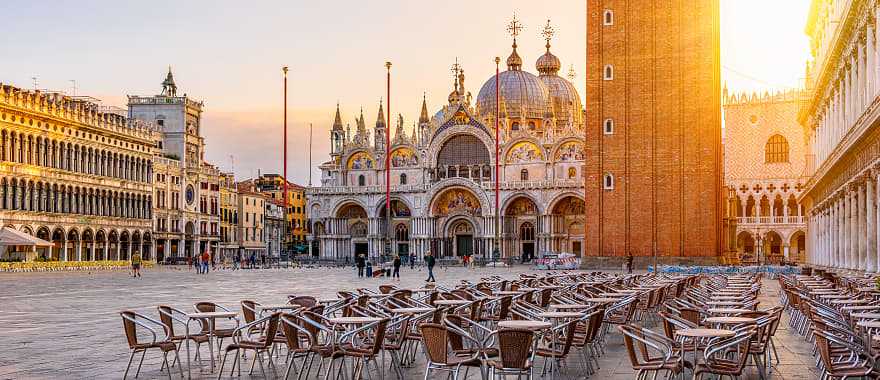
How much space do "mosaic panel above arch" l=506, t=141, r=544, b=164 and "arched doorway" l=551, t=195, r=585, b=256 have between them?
4.08 m

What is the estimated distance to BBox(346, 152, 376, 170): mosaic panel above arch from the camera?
82.2 meters

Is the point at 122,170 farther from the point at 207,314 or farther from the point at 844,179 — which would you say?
the point at 207,314

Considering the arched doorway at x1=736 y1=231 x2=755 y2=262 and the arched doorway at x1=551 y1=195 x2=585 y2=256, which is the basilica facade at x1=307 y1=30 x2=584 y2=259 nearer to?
the arched doorway at x1=551 y1=195 x2=585 y2=256

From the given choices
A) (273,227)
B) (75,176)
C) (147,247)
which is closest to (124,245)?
(147,247)

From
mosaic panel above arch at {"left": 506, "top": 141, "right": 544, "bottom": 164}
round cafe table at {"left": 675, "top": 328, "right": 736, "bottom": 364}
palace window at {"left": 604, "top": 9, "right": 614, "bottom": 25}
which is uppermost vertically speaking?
palace window at {"left": 604, "top": 9, "right": 614, "bottom": 25}

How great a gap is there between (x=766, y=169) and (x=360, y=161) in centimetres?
3215

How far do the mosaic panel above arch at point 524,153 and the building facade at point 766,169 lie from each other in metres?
13.6

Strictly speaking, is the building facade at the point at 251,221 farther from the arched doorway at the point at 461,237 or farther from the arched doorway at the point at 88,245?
the arched doorway at the point at 88,245

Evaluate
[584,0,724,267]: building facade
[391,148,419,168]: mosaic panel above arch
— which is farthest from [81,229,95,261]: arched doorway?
[584,0,724,267]: building facade

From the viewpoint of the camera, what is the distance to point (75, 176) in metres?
61.8

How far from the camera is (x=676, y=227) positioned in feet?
160

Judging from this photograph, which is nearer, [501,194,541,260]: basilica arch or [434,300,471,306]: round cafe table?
[434,300,471,306]: round cafe table

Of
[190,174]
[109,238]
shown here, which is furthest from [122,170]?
[190,174]

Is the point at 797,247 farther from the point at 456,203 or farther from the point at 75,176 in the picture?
the point at 75,176
